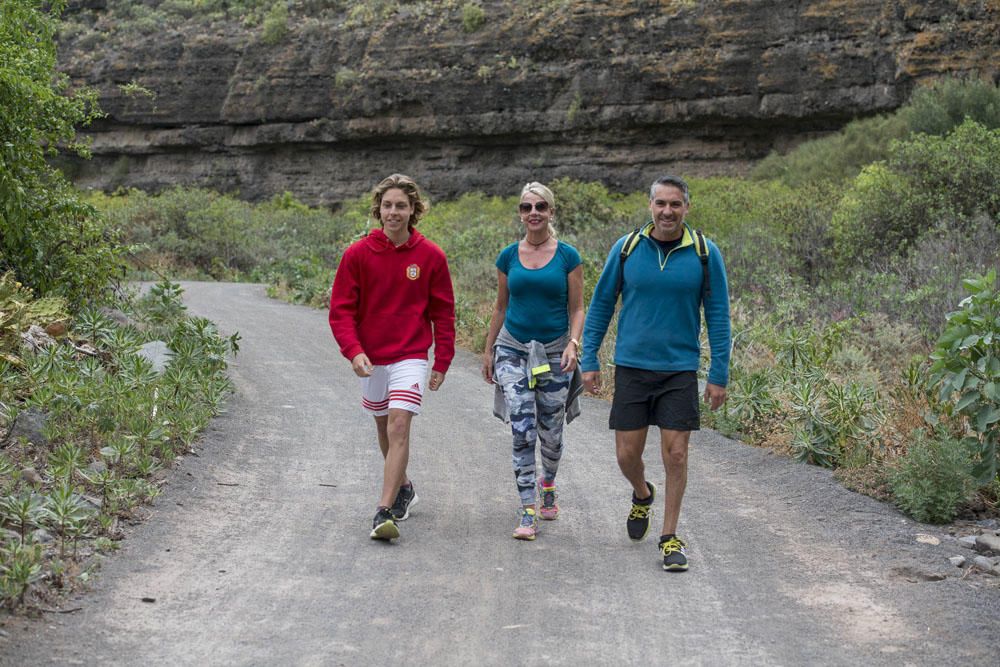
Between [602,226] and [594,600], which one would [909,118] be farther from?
[594,600]

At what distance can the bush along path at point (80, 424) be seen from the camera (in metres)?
5.35

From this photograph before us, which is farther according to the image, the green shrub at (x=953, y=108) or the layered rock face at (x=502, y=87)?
the layered rock face at (x=502, y=87)

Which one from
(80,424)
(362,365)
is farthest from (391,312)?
(80,424)

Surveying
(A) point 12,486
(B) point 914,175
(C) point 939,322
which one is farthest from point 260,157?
(A) point 12,486

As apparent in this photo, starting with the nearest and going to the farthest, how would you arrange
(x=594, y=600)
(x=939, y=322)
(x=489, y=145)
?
(x=594, y=600) → (x=939, y=322) → (x=489, y=145)

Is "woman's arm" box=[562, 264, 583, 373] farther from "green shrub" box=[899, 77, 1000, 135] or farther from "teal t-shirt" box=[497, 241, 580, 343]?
"green shrub" box=[899, 77, 1000, 135]

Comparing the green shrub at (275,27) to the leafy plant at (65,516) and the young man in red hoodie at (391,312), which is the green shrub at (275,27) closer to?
the young man in red hoodie at (391,312)

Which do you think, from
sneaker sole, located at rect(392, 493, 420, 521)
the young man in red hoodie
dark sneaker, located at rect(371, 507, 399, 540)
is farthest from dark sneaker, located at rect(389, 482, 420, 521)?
dark sneaker, located at rect(371, 507, 399, 540)

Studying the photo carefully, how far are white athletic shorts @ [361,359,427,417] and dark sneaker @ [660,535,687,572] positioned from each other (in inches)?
60.6

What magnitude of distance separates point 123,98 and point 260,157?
7084 mm

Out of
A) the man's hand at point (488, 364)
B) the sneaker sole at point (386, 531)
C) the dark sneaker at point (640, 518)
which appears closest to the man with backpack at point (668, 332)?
the dark sneaker at point (640, 518)

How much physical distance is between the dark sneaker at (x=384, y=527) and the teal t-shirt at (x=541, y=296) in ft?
4.09

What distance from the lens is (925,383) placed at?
25.2 ft

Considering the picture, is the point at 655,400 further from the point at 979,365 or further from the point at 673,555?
the point at 979,365
